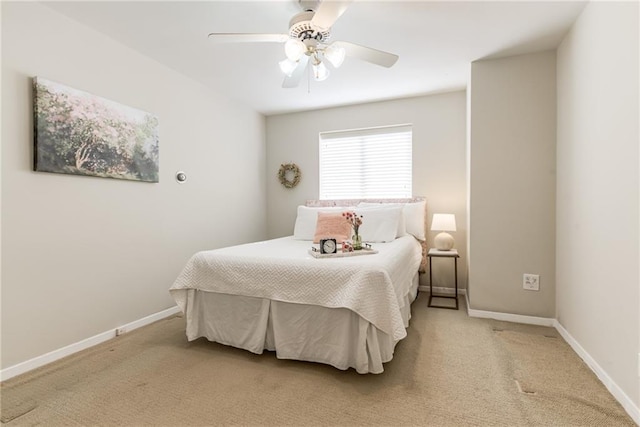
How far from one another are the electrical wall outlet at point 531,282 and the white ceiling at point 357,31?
1.93m

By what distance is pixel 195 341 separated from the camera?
96.9 inches

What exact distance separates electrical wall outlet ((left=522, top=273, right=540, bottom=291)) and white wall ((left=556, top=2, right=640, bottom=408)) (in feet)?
0.71

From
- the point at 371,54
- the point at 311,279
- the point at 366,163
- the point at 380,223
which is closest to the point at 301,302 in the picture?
the point at 311,279

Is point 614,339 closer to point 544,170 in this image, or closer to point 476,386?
point 476,386

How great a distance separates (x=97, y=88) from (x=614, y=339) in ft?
12.2

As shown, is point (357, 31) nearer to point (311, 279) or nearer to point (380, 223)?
point (380, 223)

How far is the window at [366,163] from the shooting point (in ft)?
13.2

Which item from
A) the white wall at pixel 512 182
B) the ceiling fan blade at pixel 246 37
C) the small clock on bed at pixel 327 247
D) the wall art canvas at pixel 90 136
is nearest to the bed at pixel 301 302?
the small clock on bed at pixel 327 247

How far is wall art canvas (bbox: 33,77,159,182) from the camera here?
2.08m

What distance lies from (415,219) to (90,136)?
3.10m

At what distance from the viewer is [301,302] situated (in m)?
2.00

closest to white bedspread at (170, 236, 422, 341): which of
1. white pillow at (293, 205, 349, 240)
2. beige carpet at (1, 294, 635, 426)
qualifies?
beige carpet at (1, 294, 635, 426)

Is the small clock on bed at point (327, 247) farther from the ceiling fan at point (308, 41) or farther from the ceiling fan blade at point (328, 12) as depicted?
the ceiling fan blade at point (328, 12)

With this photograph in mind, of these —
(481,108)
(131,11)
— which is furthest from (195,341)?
(481,108)
